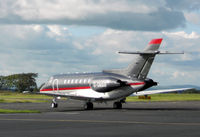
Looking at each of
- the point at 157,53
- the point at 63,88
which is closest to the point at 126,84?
the point at 157,53

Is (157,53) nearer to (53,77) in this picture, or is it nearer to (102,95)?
(102,95)

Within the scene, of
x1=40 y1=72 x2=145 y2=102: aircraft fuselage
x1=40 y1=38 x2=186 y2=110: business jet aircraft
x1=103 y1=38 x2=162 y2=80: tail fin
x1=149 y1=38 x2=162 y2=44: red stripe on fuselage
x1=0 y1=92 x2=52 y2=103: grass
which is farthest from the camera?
x1=0 y1=92 x2=52 y2=103: grass

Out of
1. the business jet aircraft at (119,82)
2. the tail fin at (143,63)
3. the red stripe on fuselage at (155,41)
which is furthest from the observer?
the tail fin at (143,63)

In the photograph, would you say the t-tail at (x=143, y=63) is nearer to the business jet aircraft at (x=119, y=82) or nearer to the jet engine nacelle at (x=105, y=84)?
the business jet aircraft at (x=119, y=82)

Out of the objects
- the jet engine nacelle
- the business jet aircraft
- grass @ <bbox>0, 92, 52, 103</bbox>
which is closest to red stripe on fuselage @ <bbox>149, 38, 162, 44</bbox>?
the business jet aircraft

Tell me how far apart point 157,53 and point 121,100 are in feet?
24.5

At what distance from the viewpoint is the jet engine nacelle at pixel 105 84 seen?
48.3m

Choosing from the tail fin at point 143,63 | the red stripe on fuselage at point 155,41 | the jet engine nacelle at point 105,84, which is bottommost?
the jet engine nacelle at point 105,84

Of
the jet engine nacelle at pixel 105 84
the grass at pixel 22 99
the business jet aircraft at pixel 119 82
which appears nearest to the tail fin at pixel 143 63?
the business jet aircraft at pixel 119 82

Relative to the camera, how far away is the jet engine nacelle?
4831 centimetres

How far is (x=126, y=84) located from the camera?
48250mm

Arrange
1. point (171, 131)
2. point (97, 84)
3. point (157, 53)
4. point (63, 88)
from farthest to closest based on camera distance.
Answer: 1. point (63, 88)
2. point (97, 84)
3. point (157, 53)
4. point (171, 131)

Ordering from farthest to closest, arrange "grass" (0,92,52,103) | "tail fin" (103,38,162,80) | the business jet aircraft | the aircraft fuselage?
"grass" (0,92,52,103) → the aircraft fuselage → "tail fin" (103,38,162,80) → the business jet aircraft

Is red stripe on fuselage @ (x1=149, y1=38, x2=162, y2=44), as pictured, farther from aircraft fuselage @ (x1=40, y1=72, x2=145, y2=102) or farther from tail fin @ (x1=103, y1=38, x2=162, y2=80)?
aircraft fuselage @ (x1=40, y1=72, x2=145, y2=102)
